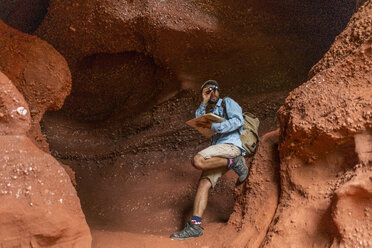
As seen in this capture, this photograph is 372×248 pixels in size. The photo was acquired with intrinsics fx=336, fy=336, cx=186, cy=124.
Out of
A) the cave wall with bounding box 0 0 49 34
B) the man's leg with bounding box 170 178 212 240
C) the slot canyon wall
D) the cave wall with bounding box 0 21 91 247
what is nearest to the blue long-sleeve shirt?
the slot canyon wall

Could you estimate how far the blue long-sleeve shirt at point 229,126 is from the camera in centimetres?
299

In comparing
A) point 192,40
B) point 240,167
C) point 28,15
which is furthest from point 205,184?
→ point 28,15

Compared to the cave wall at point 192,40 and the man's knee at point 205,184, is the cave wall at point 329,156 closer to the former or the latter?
the man's knee at point 205,184

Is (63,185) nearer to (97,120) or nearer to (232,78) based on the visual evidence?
(232,78)

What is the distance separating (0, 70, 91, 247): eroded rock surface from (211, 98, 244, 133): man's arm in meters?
1.41

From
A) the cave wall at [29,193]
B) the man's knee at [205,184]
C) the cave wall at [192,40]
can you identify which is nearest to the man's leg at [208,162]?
the man's knee at [205,184]

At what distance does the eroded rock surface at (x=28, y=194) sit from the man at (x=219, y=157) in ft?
3.73

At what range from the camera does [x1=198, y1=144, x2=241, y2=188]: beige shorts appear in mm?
2976

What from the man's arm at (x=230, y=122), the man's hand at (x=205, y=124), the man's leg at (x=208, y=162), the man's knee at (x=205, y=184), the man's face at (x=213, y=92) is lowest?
the man's knee at (x=205, y=184)

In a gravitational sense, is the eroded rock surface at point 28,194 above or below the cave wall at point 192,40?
below

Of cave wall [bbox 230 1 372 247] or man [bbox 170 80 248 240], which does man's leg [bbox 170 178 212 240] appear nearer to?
man [bbox 170 80 248 240]

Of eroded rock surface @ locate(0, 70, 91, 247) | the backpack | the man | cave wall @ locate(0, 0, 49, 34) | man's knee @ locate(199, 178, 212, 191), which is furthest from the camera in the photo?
cave wall @ locate(0, 0, 49, 34)

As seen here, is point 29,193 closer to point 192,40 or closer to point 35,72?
point 35,72

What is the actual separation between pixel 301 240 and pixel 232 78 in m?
3.47
